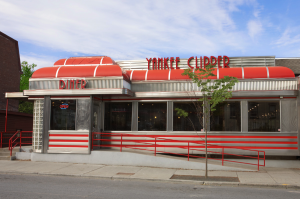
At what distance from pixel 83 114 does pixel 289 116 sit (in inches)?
381

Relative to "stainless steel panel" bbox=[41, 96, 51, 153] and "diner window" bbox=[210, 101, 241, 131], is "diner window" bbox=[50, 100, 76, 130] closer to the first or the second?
"stainless steel panel" bbox=[41, 96, 51, 153]

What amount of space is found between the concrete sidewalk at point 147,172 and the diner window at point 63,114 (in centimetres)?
180

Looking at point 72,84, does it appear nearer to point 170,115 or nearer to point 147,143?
point 147,143

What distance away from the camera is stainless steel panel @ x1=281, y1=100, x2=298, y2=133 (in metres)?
13.4

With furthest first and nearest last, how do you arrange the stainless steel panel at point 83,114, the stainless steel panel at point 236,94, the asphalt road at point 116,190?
the stainless steel panel at point 83,114 < the stainless steel panel at point 236,94 < the asphalt road at point 116,190

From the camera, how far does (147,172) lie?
11.8 m

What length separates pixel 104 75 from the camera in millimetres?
14211

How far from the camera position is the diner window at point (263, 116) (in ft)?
44.6

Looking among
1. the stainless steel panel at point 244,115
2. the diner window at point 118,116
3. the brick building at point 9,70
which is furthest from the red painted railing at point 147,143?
the brick building at point 9,70

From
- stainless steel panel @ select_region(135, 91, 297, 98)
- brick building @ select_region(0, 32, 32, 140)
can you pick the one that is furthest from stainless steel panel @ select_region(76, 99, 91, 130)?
brick building @ select_region(0, 32, 32, 140)

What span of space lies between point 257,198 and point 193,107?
679 centimetres

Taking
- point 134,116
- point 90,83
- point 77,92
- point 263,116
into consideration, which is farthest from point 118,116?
point 263,116

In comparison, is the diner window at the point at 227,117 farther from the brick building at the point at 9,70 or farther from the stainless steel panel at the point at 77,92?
the brick building at the point at 9,70

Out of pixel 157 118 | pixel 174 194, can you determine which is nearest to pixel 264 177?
pixel 174 194
